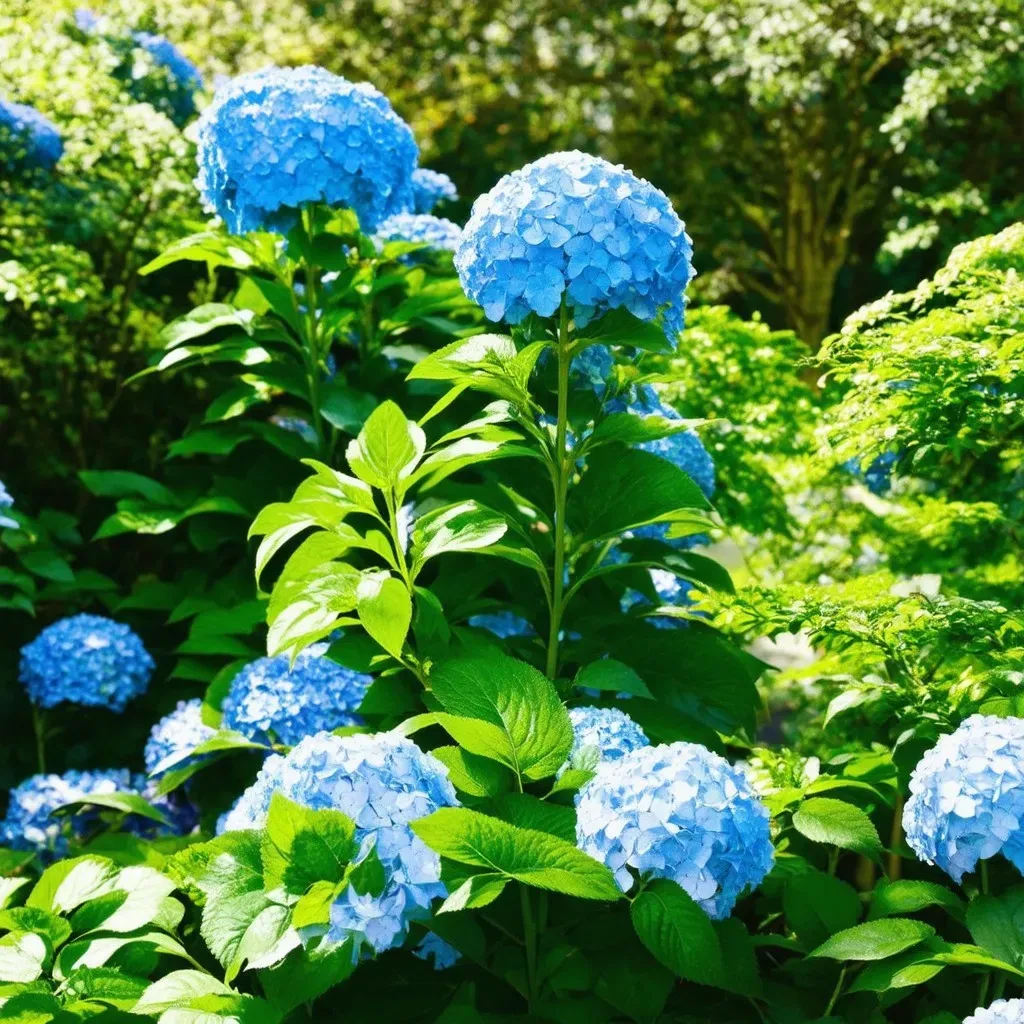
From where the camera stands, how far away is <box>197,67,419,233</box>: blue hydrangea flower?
253 centimetres

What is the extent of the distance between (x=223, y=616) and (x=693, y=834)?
4.97 ft

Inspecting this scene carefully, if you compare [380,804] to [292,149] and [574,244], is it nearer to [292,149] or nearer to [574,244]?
[574,244]

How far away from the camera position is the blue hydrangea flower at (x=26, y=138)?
11.2ft

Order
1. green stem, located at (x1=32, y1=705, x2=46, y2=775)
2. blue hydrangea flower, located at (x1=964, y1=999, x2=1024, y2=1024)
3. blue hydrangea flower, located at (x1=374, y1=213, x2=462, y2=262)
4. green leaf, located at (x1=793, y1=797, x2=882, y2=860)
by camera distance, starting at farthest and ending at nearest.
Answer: blue hydrangea flower, located at (x1=374, y1=213, x2=462, y2=262)
green stem, located at (x1=32, y1=705, x2=46, y2=775)
green leaf, located at (x1=793, y1=797, x2=882, y2=860)
blue hydrangea flower, located at (x1=964, y1=999, x2=1024, y2=1024)

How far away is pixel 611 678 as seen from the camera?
6.46ft

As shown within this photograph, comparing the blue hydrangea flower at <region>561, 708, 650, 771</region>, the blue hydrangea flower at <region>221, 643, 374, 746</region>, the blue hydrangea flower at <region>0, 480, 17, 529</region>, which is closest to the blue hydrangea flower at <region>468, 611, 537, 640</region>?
the blue hydrangea flower at <region>221, 643, 374, 746</region>

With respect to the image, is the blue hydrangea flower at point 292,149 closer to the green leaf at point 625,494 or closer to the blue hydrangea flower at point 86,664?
the green leaf at point 625,494

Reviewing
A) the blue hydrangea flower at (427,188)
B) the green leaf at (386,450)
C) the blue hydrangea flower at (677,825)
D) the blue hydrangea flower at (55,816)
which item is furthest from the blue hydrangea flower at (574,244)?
the blue hydrangea flower at (427,188)

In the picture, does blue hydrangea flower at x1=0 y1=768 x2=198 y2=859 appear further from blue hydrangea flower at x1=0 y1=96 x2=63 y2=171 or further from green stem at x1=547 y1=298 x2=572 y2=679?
blue hydrangea flower at x1=0 y1=96 x2=63 y2=171

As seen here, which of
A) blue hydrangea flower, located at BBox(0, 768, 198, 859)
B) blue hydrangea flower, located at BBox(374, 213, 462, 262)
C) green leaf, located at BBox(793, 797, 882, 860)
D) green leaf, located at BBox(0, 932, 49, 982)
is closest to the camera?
green leaf, located at BBox(0, 932, 49, 982)

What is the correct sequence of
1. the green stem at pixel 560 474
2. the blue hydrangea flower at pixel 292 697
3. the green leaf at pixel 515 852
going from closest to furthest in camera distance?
the green leaf at pixel 515 852
the green stem at pixel 560 474
the blue hydrangea flower at pixel 292 697

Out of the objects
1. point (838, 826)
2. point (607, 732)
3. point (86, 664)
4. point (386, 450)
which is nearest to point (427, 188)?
point (86, 664)

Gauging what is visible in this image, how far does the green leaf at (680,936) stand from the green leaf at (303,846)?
0.33 meters

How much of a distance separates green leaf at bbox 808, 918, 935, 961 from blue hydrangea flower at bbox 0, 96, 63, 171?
2898 millimetres
